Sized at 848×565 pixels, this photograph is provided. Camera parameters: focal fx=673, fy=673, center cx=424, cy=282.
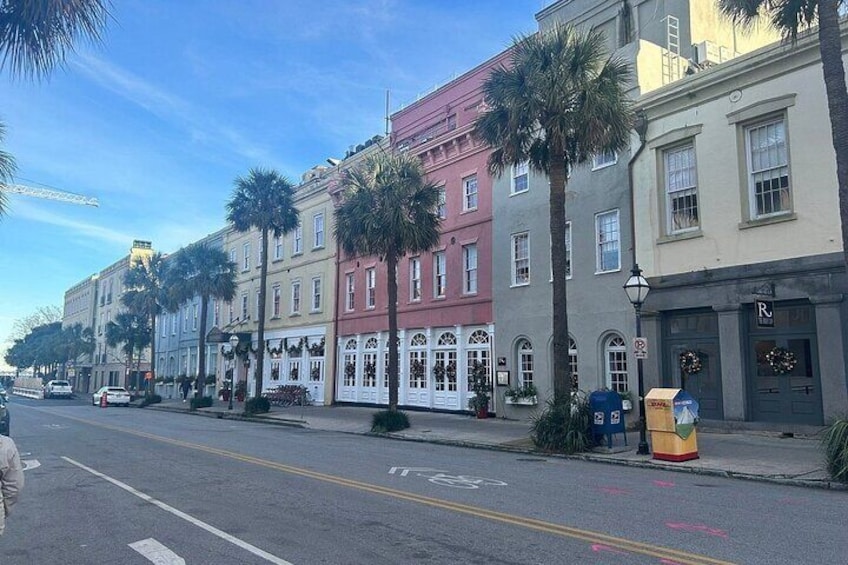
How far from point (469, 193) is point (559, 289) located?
38.5ft

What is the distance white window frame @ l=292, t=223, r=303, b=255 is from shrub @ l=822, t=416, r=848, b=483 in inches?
1241

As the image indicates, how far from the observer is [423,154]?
96.4 ft

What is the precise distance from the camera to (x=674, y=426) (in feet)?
43.4

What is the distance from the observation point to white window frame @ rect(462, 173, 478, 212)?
27078 millimetres

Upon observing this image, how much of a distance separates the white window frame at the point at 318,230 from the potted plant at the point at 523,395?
1701cm

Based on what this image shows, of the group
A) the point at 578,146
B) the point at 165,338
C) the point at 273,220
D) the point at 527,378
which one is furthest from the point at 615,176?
the point at 165,338

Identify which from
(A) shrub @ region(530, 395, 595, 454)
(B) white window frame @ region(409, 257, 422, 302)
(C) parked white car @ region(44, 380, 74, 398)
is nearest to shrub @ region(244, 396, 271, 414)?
(B) white window frame @ region(409, 257, 422, 302)

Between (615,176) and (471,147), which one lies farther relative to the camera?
(471,147)

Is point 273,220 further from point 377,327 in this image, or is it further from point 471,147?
point 471,147

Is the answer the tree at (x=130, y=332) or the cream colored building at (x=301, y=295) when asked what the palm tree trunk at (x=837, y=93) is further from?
the tree at (x=130, y=332)

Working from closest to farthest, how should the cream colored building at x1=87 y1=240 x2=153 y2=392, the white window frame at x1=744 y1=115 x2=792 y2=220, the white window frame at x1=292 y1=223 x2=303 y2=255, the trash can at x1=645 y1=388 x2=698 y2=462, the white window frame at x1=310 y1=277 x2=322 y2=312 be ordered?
the trash can at x1=645 y1=388 x2=698 y2=462 < the white window frame at x1=744 y1=115 x2=792 y2=220 < the white window frame at x1=310 y1=277 x2=322 y2=312 < the white window frame at x1=292 y1=223 x2=303 y2=255 < the cream colored building at x1=87 y1=240 x2=153 y2=392

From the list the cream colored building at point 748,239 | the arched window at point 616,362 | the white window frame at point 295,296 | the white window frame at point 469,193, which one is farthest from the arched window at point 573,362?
the white window frame at point 295,296

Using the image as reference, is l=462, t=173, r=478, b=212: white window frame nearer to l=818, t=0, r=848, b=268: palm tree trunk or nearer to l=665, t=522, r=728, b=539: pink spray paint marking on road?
l=818, t=0, r=848, b=268: palm tree trunk

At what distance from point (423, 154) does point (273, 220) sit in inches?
365
